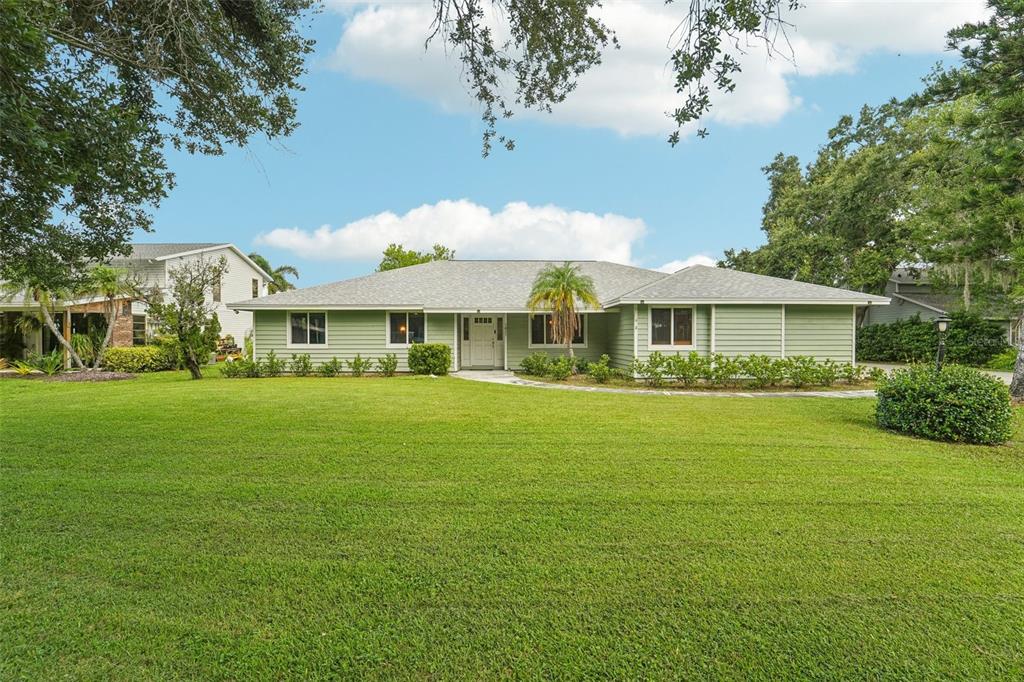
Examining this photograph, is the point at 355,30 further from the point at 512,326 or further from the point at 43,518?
the point at 512,326

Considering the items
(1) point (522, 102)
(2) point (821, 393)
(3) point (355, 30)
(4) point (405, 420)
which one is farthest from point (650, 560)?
(2) point (821, 393)

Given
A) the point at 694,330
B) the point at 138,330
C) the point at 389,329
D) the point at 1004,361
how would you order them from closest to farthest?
1. the point at 694,330
2. the point at 389,329
3. the point at 1004,361
4. the point at 138,330

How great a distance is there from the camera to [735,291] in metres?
14.4

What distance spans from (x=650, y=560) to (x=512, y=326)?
1443cm

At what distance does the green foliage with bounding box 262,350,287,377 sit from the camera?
1515 cm

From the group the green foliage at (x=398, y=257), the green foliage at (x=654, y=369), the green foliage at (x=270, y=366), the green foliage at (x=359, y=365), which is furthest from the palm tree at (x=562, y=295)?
the green foliage at (x=398, y=257)

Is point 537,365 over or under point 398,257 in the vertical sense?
under

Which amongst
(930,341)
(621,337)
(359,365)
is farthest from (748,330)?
(359,365)

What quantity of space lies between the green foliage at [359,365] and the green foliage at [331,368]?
37 centimetres

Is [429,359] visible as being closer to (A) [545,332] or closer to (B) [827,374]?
(A) [545,332]

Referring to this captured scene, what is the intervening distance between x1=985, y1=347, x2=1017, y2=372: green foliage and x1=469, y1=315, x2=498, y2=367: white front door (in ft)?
56.2

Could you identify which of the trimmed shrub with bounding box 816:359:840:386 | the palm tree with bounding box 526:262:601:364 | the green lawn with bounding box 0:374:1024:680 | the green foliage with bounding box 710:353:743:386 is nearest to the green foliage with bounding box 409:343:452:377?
the palm tree with bounding box 526:262:601:364

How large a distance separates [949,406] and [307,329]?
612 inches

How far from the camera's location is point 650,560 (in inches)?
127
